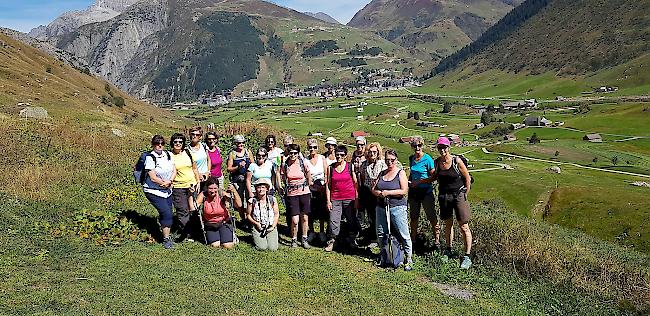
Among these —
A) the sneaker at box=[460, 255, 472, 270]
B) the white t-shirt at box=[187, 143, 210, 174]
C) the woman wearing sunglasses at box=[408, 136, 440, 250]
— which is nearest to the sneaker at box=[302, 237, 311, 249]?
the woman wearing sunglasses at box=[408, 136, 440, 250]

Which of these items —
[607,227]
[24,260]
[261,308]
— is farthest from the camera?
[607,227]

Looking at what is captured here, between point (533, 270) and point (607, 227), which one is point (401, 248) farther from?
point (607, 227)

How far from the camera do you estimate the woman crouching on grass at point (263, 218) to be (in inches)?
443

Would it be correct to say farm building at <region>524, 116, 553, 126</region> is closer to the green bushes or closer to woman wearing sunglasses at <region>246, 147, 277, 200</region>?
the green bushes

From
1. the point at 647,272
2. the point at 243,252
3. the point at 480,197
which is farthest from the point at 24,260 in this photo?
the point at 480,197

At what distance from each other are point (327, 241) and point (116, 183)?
770 centimetres

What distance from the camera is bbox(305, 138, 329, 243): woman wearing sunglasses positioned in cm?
1131

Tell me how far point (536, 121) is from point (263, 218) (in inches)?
5437

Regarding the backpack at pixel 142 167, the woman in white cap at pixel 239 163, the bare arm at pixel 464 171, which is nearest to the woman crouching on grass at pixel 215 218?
the woman in white cap at pixel 239 163

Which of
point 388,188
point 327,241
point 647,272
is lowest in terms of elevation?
point 647,272

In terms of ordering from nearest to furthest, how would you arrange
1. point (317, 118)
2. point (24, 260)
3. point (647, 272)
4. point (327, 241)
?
point (24, 260)
point (647, 272)
point (327, 241)
point (317, 118)

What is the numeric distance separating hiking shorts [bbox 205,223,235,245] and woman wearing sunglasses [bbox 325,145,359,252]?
2285mm

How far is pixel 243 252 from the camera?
11.1 metres

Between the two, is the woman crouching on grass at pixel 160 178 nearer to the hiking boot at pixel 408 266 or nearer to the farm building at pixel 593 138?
the hiking boot at pixel 408 266
